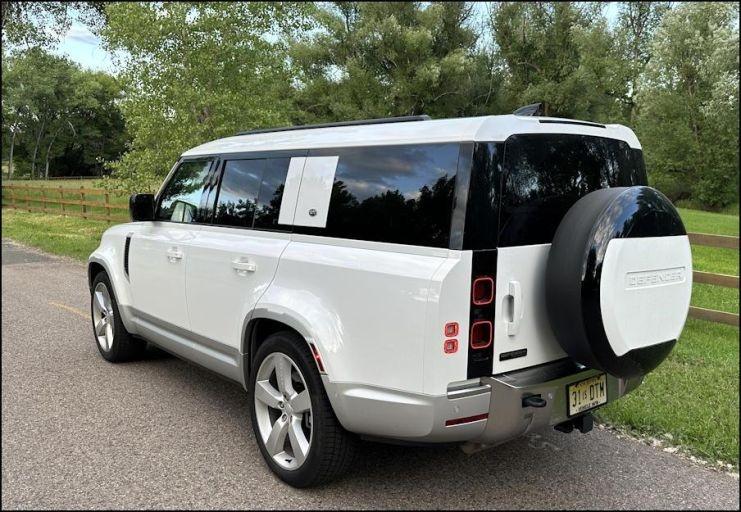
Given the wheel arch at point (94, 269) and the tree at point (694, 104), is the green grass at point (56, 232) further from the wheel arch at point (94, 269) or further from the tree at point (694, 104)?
the tree at point (694, 104)

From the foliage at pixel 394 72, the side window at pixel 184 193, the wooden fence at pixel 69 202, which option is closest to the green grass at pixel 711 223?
the foliage at pixel 394 72

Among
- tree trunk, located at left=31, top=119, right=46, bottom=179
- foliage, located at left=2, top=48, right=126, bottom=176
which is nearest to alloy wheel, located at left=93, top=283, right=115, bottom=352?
foliage, located at left=2, top=48, right=126, bottom=176

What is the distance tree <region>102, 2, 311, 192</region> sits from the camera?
10789mm

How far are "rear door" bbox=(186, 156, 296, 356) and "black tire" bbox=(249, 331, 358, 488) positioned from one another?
47 centimetres

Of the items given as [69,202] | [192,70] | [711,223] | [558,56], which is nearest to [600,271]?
[192,70]

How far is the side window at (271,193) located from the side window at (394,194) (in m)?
0.38

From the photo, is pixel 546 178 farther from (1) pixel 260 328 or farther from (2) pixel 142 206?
(2) pixel 142 206

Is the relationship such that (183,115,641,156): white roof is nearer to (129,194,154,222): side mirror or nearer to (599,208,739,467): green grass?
(129,194,154,222): side mirror

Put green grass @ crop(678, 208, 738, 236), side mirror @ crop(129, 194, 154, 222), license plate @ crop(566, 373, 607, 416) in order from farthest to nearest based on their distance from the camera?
green grass @ crop(678, 208, 738, 236)
side mirror @ crop(129, 194, 154, 222)
license plate @ crop(566, 373, 607, 416)

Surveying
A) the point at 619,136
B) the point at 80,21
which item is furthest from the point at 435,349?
the point at 80,21

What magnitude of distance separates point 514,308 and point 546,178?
662 mm

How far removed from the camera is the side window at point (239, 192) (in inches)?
141

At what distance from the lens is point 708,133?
936 inches

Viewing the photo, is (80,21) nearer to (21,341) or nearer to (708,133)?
(21,341)
